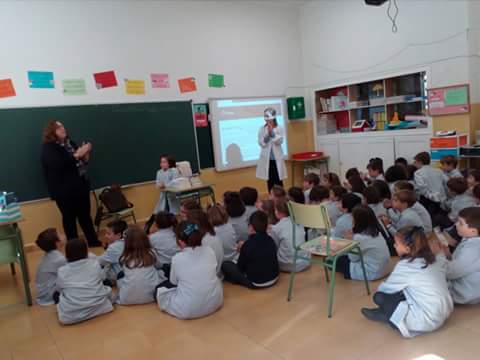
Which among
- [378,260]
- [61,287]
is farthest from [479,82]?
[61,287]

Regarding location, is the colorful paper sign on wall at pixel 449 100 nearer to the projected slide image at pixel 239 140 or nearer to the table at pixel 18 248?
the projected slide image at pixel 239 140

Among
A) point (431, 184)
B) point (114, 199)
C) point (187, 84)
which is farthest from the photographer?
→ point (187, 84)

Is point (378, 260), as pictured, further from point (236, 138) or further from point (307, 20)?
point (307, 20)

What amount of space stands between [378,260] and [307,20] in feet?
18.9

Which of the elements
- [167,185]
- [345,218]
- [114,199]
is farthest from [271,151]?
[345,218]

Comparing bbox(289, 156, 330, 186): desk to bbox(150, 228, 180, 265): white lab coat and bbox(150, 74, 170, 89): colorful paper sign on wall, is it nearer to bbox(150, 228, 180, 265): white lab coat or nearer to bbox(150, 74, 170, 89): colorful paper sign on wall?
bbox(150, 74, 170, 89): colorful paper sign on wall

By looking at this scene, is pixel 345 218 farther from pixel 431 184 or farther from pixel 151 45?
pixel 151 45

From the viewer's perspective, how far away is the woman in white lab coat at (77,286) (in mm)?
2887

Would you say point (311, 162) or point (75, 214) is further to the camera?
point (311, 162)

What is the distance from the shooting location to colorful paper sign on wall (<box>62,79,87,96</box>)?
5.23 m

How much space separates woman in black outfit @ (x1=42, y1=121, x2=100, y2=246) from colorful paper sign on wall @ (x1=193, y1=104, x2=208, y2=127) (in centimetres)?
193

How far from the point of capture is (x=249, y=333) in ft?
8.39

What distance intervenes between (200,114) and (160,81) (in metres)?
0.82

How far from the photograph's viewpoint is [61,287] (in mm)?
2918
